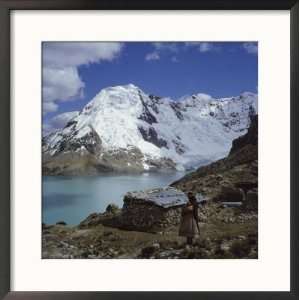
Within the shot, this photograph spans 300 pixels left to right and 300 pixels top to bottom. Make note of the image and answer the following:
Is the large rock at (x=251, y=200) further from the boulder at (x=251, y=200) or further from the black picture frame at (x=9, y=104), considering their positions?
the black picture frame at (x=9, y=104)

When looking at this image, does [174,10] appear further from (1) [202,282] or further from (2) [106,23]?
(1) [202,282]

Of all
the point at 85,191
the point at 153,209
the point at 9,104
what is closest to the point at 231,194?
the point at 153,209

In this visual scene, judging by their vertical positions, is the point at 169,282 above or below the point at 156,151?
below

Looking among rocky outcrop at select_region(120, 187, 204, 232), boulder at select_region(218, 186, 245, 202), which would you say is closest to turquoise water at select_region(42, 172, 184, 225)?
rocky outcrop at select_region(120, 187, 204, 232)

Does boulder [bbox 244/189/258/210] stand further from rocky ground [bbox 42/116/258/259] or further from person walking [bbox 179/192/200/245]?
person walking [bbox 179/192/200/245]

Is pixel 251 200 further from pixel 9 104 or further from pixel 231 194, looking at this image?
pixel 9 104
